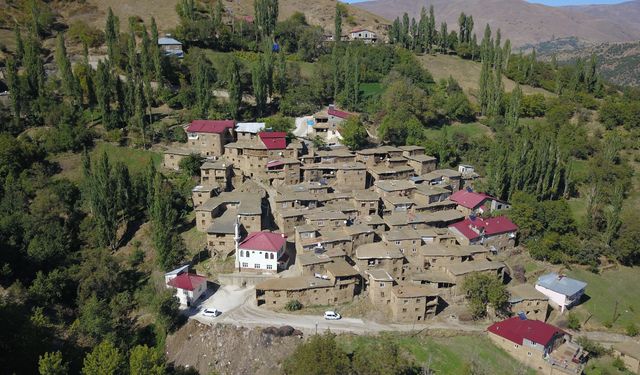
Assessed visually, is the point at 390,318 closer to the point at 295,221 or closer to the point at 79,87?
the point at 295,221

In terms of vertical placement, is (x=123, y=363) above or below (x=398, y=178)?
below

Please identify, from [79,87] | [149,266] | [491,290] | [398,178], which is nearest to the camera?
[491,290]

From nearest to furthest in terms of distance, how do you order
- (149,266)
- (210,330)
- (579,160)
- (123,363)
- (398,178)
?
(123,363) < (210,330) < (149,266) < (398,178) < (579,160)

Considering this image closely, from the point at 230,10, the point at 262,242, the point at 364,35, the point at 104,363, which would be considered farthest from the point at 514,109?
the point at 230,10

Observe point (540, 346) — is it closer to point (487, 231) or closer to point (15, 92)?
point (487, 231)

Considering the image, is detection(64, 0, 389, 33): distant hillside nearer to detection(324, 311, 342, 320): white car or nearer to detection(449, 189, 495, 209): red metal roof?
detection(449, 189, 495, 209): red metal roof

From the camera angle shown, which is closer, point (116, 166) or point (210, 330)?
point (210, 330)

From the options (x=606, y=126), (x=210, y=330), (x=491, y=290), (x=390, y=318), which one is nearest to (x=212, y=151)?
(x=210, y=330)
